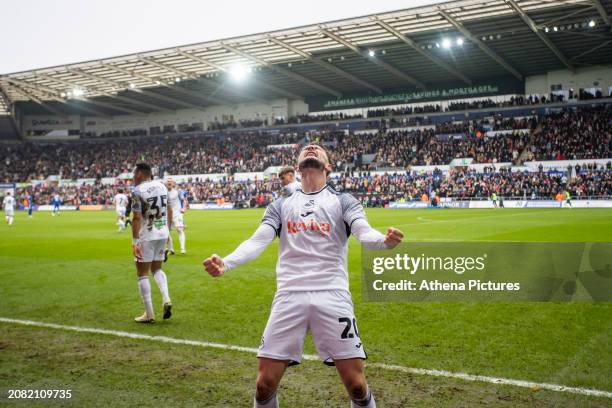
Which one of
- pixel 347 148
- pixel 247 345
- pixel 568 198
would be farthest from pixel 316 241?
pixel 347 148

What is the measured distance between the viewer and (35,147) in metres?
73.6

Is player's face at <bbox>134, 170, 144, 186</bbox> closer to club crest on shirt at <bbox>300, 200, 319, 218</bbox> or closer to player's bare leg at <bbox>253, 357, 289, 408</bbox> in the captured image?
club crest on shirt at <bbox>300, 200, 319, 218</bbox>

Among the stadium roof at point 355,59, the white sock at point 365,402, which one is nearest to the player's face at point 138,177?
the white sock at point 365,402

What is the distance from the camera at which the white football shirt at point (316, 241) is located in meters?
3.69

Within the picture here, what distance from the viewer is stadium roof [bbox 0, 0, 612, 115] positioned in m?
36.5

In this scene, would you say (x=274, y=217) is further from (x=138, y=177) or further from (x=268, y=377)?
(x=138, y=177)

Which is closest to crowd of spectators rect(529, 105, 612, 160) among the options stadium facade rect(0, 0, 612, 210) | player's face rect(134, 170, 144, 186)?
stadium facade rect(0, 0, 612, 210)

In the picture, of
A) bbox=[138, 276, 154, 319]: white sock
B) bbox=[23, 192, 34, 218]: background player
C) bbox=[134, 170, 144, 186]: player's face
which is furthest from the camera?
bbox=[23, 192, 34, 218]: background player

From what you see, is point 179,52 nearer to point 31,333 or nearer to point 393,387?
point 31,333

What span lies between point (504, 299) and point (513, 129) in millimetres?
46802

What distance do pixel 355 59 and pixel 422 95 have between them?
40.7 ft

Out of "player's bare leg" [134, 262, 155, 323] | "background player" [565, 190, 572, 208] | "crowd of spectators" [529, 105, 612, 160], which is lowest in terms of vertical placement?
"player's bare leg" [134, 262, 155, 323]

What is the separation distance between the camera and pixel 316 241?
374 centimetres

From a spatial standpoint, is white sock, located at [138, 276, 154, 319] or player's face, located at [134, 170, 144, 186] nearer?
white sock, located at [138, 276, 154, 319]
